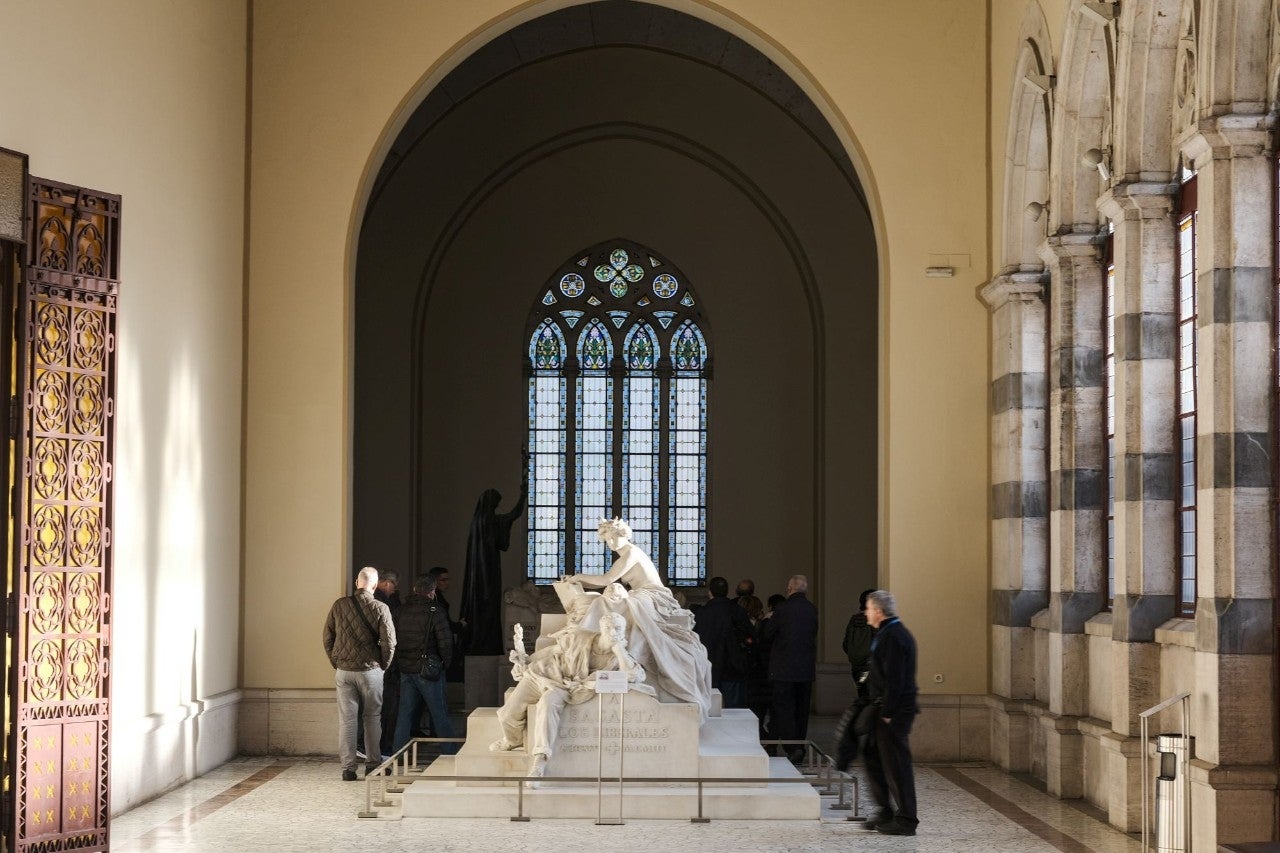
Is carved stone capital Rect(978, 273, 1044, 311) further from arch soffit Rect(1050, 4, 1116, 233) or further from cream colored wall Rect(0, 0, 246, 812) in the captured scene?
cream colored wall Rect(0, 0, 246, 812)

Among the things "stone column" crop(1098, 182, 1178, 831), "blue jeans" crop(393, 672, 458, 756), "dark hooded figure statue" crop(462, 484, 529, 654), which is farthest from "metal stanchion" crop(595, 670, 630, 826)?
"dark hooded figure statue" crop(462, 484, 529, 654)

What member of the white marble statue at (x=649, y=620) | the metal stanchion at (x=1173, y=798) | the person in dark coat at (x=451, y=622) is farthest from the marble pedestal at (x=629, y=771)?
the person in dark coat at (x=451, y=622)

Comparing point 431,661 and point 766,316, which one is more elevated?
point 766,316

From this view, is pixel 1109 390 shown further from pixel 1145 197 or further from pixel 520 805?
pixel 520 805

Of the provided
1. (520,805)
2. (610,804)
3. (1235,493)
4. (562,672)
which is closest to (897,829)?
(610,804)

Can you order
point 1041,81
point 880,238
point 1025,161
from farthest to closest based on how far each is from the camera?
point 880,238 < point 1025,161 < point 1041,81

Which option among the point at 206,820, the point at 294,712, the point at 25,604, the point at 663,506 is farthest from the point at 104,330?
the point at 663,506

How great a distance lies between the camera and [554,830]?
374 inches

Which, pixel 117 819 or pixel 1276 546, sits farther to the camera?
pixel 117 819

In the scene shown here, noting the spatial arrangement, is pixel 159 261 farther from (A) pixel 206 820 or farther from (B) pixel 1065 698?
(B) pixel 1065 698

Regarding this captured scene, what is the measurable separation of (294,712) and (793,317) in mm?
9722

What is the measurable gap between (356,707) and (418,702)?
1.15 m

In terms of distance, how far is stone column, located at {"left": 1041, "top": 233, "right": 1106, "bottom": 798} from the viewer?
11.4 meters

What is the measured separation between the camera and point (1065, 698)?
1141 cm
